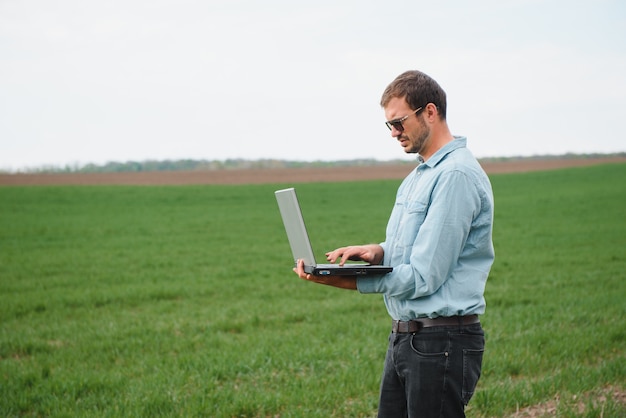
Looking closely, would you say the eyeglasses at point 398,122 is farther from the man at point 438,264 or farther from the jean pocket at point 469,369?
the jean pocket at point 469,369

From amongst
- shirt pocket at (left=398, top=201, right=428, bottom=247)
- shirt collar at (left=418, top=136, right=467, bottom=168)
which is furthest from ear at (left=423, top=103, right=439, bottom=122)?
shirt pocket at (left=398, top=201, right=428, bottom=247)

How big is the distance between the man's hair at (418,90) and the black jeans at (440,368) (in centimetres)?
95

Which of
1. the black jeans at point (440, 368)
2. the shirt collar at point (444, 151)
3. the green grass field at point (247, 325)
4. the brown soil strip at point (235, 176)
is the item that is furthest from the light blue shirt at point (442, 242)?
the brown soil strip at point (235, 176)

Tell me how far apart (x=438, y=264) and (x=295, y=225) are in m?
0.61

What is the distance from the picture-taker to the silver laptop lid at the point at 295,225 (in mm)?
2781

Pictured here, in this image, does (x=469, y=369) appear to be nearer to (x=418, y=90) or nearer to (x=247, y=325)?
(x=418, y=90)

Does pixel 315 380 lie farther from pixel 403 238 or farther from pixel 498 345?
pixel 403 238

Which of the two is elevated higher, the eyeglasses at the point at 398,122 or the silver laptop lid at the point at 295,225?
the eyeglasses at the point at 398,122

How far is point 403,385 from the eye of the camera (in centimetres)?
305

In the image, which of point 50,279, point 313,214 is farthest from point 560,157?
point 50,279

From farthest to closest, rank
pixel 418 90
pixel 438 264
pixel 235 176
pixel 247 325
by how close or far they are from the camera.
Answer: pixel 235 176
pixel 247 325
pixel 418 90
pixel 438 264

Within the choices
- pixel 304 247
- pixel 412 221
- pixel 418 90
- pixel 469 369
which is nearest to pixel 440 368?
pixel 469 369

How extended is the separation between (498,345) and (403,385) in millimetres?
4573

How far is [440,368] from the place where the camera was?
9.35 ft
